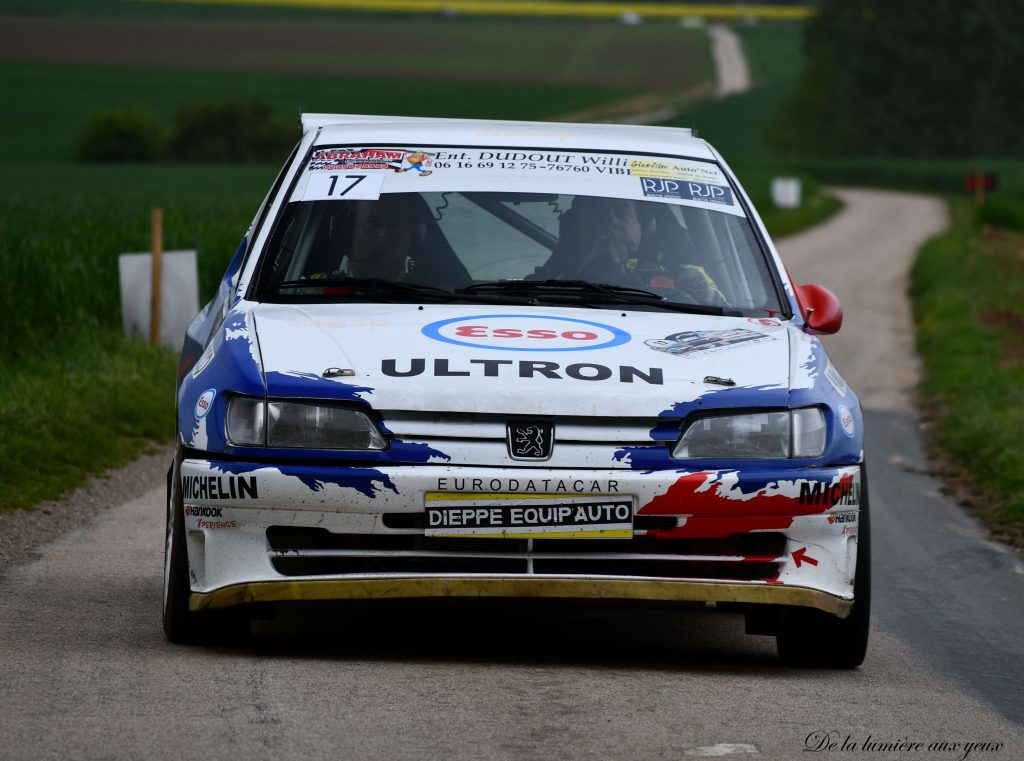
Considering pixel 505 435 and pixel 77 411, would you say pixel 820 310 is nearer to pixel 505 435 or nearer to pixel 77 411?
pixel 505 435

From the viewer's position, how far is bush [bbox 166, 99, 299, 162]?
75250 millimetres

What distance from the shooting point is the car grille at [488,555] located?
5.29m

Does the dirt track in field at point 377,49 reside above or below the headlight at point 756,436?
below

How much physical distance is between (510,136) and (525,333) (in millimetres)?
1519

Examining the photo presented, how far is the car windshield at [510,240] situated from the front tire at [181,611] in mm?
921

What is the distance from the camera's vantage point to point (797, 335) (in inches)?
235

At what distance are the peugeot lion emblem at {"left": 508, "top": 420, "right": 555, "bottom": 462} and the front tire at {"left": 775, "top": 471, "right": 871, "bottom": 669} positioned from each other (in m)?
0.99

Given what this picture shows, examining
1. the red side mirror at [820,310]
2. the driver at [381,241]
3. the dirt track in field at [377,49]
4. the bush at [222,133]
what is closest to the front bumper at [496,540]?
the red side mirror at [820,310]

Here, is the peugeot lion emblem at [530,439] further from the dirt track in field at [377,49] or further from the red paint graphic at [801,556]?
the dirt track in field at [377,49]

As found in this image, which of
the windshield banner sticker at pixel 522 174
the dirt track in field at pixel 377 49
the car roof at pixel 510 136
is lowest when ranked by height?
the dirt track in field at pixel 377 49

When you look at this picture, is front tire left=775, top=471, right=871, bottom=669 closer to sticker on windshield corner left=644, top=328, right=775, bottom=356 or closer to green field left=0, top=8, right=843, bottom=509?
sticker on windshield corner left=644, top=328, right=775, bottom=356

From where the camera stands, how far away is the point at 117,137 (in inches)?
2832

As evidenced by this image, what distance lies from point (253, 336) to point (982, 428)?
8136mm

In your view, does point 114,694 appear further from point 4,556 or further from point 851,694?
point 4,556
